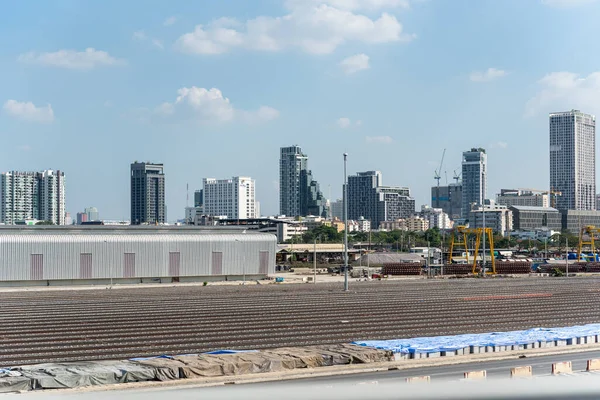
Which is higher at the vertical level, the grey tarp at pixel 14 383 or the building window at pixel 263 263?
the grey tarp at pixel 14 383

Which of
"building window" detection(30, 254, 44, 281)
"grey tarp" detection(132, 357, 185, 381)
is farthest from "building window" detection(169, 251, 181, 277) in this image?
"grey tarp" detection(132, 357, 185, 381)

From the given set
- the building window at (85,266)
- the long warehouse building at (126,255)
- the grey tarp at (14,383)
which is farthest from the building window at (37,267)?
the grey tarp at (14,383)

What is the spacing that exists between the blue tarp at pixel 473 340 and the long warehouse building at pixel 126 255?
39.3 metres

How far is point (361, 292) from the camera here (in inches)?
1994

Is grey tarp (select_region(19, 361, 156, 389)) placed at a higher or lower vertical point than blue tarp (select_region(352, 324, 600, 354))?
higher

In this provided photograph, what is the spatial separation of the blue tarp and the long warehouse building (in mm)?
39319

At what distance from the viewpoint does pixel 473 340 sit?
82.2 feet

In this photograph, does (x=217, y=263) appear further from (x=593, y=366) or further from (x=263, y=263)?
(x=593, y=366)

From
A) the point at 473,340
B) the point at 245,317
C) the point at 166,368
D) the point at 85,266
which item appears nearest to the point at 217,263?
the point at 85,266

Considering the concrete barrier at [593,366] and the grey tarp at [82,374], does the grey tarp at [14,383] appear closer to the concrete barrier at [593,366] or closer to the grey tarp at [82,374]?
the grey tarp at [82,374]

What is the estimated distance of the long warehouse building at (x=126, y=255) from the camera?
2276 inches

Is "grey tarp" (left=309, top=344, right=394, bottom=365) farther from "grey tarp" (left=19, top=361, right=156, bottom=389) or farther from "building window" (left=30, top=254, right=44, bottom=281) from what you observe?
"building window" (left=30, top=254, right=44, bottom=281)

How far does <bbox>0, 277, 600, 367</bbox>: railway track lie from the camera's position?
86.9 ft

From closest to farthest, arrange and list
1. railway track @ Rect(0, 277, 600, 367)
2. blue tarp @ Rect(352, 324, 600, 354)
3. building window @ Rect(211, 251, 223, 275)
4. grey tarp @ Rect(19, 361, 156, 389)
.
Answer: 1. grey tarp @ Rect(19, 361, 156, 389)
2. blue tarp @ Rect(352, 324, 600, 354)
3. railway track @ Rect(0, 277, 600, 367)
4. building window @ Rect(211, 251, 223, 275)
